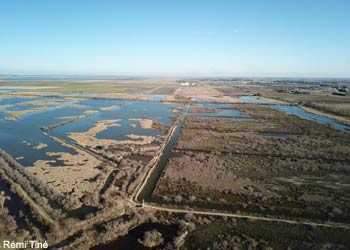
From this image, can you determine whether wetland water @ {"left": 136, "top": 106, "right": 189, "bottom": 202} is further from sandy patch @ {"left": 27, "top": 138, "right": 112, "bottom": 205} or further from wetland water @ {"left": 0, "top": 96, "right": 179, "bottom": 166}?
wetland water @ {"left": 0, "top": 96, "right": 179, "bottom": 166}

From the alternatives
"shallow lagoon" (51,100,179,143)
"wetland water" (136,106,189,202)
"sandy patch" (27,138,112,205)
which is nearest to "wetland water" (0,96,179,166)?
"shallow lagoon" (51,100,179,143)

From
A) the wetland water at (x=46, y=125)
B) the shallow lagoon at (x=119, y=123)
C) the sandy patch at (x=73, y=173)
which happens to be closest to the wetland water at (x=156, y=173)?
the sandy patch at (x=73, y=173)

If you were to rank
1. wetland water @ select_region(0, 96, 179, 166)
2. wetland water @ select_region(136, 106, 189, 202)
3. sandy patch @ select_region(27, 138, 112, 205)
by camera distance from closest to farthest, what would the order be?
wetland water @ select_region(136, 106, 189, 202) → sandy patch @ select_region(27, 138, 112, 205) → wetland water @ select_region(0, 96, 179, 166)

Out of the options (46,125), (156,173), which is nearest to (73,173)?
(156,173)

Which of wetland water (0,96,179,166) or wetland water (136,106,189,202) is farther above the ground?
wetland water (0,96,179,166)

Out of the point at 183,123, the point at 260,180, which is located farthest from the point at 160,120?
the point at 260,180

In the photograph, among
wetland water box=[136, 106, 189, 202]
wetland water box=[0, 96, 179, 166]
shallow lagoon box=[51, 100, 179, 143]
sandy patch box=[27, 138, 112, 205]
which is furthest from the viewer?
shallow lagoon box=[51, 100, 179, 143]

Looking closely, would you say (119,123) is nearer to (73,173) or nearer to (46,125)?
(46,125)

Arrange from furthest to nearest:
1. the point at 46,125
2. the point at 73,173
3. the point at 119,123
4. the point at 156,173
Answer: the point at 119,123, the point at 46,125, the point at 156,173, the point at 73,173

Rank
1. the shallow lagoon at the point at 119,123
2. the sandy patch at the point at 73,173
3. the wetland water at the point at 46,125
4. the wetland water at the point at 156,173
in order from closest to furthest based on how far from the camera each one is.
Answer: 1. the wetland water at the point at 156,173
2. the sandy patch at the point at 73,173
3. the wetland water at the point at 46,125
4. the shallow lagoon at the point at 119,123

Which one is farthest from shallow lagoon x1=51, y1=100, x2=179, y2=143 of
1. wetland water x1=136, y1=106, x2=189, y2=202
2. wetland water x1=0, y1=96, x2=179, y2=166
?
wetland water x1=136, y1=106, x2=189, y2=202

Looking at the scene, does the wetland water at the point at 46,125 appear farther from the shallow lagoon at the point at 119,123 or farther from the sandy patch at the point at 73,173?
the sandy patch at the point at 73,173

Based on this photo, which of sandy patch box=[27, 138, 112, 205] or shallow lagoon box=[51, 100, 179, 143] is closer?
sandy patch box=[27, 138, 112, 205]
